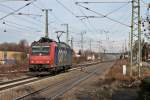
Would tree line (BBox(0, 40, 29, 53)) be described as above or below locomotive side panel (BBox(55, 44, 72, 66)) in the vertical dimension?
above

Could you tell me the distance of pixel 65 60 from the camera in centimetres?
4191

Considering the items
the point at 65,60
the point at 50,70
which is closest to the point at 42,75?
the point at 50,70

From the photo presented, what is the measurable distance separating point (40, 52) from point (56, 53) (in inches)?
63.2

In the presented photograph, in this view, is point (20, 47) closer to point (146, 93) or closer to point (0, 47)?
point (0, 47)

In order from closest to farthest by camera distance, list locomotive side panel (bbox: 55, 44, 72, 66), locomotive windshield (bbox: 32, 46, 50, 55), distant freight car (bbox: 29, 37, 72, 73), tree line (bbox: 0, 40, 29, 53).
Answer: distant freight car (bbox: 29, 37, 72, 73)
locomotive windshield (bbox: 32, 46, 50, 55)
locomotive side panel (bbox: 55, 44, 72, 66)
tree line (bbox: 0, 40, 29, 53)

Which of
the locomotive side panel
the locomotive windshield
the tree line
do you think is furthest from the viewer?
the tree line

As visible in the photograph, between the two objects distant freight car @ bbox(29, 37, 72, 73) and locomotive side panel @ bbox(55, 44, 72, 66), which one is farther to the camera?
locomotive side panel @ bbox(55, 44, 72, 66)

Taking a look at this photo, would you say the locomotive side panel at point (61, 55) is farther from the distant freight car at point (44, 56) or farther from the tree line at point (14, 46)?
the tree line at point (14, 46)

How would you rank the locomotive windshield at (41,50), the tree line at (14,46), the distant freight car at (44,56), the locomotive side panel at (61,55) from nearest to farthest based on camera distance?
the distant freight car at (44,56) < the locomotive windshield at (41,50) < the locomotive side panel at (61,55) < the tree line at (14,46)

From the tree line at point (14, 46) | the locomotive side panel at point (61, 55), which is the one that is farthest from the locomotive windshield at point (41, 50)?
the tree line at point (14, 46)

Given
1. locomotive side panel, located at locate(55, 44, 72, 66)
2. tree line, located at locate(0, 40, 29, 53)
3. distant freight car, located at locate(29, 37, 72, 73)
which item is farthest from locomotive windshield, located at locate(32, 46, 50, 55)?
tree line, located at locate(0, 40, 29, 53)

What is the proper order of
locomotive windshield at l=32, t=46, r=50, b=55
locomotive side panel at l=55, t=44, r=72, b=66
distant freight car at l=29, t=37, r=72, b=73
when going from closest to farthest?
distant freight car at l=29, t=37, r=72, b=73
locomotive windshield at l=32, t=46, r=50, b=55
locomotive side panel at l=55, t=44, r=72, b=66

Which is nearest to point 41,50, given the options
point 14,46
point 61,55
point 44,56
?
point 44,56

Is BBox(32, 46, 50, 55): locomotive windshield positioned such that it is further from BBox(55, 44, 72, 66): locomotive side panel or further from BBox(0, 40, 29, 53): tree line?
BBox(0, 40, 29, 53): tree line
